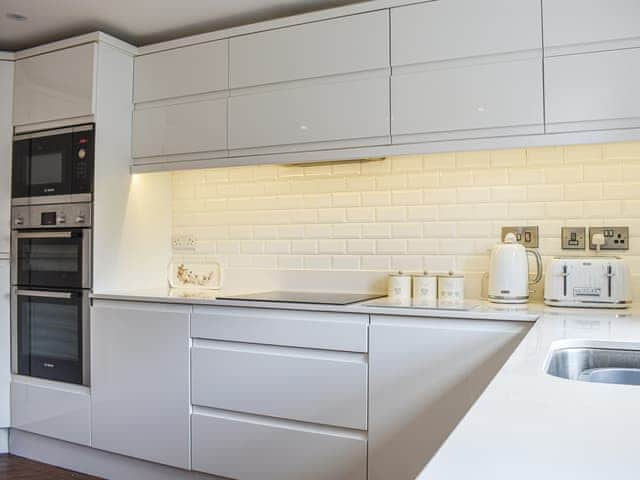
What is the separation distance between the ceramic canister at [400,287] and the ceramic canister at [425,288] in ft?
0.11

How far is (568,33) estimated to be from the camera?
2170 millimetres

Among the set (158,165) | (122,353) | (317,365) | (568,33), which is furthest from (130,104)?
(568,33)

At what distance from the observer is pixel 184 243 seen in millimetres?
3354

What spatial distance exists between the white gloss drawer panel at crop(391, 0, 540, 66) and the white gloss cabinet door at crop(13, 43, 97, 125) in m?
1.57

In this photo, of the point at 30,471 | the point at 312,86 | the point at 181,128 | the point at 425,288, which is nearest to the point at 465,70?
the point at 312,86

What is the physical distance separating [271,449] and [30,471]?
1389 mm

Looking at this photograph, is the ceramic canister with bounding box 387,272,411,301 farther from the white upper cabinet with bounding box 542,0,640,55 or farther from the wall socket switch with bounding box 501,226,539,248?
the white upper cabinet with bounding box 542,0,640,55

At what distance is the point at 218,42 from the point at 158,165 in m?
0.71

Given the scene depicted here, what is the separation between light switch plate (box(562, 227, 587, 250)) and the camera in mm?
2467

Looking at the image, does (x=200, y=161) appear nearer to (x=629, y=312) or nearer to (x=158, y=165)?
(x=158, y=165)

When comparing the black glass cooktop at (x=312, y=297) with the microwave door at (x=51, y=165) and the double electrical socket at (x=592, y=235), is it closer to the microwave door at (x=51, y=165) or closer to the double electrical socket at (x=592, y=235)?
the double electrical socket at (x=592, y=235)

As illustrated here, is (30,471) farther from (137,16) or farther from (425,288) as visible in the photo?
(137,16)

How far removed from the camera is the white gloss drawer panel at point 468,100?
7.30ft

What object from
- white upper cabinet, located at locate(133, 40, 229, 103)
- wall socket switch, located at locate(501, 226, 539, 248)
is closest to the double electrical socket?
wall socket switch, located at locate(501, 226, 539, 248)
